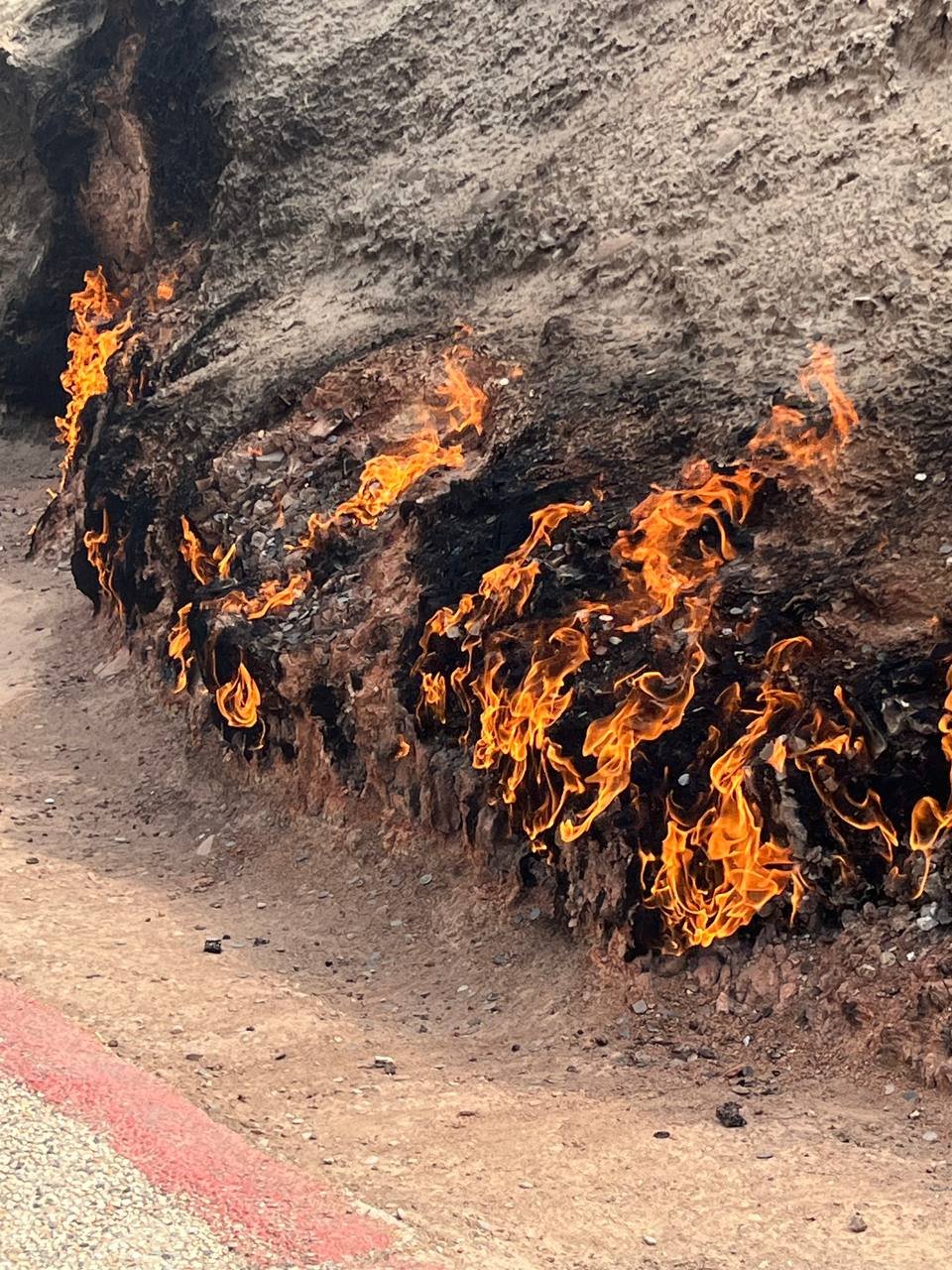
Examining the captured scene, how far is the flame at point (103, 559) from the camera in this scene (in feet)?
37.8

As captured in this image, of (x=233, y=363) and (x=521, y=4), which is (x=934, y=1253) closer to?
(x=233, y=363)

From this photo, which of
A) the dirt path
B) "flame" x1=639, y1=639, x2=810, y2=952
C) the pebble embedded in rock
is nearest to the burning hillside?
"flame" x1=639, y1=639, x2=810, y2=952

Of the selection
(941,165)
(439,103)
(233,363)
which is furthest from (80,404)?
(941,165)

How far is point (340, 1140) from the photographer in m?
5.45

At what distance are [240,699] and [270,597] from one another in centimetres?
72

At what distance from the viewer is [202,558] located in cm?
1014

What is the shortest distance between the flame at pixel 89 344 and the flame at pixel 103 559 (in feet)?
5.26

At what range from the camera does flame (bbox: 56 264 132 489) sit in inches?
501

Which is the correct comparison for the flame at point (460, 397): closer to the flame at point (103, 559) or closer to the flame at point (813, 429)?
the flame at point (813, 429)

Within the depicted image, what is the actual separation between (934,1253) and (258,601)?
6.02 m

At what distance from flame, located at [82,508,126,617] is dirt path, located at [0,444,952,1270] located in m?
1.93

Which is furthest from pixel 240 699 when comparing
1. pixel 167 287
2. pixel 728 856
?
pixel 167 287

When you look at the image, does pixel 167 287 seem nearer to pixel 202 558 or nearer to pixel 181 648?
pixel 202 558

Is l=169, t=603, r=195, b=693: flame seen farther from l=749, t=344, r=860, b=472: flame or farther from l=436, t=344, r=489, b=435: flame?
l=749, t=344, r=860, b=472: flame
